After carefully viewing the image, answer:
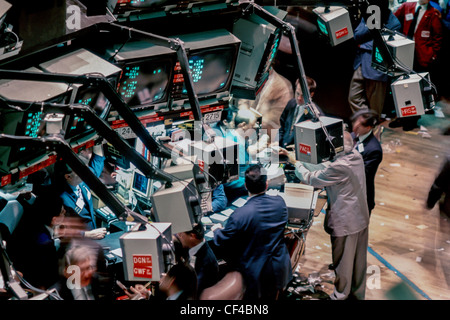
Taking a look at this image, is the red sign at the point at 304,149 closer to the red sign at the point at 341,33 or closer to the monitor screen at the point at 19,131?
the red sign at the point at 341,33

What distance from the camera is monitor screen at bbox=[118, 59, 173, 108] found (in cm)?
508

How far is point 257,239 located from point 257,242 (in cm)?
3

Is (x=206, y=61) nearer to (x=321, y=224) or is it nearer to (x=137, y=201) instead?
(x=137, y=201)

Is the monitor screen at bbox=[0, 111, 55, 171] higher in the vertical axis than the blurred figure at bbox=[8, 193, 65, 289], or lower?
higher

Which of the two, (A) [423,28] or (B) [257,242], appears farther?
(A) [423,28]

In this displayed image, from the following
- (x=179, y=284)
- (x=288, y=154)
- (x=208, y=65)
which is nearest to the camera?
(x=179, y=284)

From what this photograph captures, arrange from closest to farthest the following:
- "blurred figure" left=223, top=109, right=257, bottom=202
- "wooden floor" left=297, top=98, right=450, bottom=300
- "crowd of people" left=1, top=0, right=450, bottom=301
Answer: "crowd of people" left=1, top=0, right=450, bottom=301
"blurred figure" left=223, top=109, right=257, bottom=202
"wooden floor" left=297, top=98, right=450, bottom=300

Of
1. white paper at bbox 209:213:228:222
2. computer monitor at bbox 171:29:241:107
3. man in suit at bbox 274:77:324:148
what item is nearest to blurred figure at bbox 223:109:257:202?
white paper at bbox 209:213:228:222

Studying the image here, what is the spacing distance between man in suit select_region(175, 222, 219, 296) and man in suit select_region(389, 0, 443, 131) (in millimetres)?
6890

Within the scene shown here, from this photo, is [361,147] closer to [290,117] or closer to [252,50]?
[290,117]

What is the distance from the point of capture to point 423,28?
10266 millimetres

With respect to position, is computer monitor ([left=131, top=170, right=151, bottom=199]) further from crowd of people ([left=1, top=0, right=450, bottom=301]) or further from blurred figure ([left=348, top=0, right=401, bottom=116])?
blurred figure ([left=348, top=0, right=401, bottom=116])

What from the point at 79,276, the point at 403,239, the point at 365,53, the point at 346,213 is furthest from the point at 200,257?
the point at 365,53

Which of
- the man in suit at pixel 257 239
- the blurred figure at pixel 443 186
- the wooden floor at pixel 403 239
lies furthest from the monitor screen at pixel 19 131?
the blurred figure at pixel 443 186
